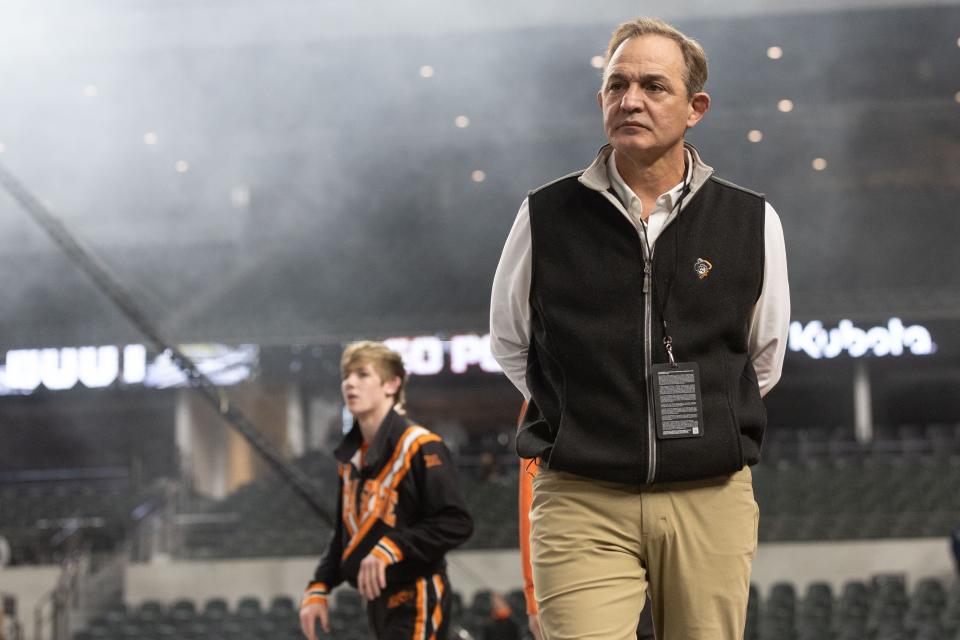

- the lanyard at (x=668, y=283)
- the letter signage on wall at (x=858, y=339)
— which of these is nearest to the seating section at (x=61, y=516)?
the letter signage on wall at (x=858, y=339)

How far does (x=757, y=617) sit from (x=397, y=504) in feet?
18.5

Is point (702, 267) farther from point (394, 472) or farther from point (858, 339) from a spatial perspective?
point (858, 339)

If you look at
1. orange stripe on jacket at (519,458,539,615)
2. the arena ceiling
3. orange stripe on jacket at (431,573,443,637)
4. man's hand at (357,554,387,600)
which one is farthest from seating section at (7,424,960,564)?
orange stripe on jacket at (519,458,539,615)

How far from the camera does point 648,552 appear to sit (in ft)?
5.48

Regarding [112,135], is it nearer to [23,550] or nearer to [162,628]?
[23,550]

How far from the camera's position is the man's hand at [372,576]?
9.26 feet

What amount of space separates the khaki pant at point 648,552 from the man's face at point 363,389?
4.69 feet

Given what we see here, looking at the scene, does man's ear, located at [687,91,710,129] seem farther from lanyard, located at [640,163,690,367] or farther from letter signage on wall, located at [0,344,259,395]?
letter signage on wall, located at [0,344,259,395]

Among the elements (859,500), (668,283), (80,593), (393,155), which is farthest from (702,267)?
(393,155)

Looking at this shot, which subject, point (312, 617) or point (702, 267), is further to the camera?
point (312, 617)

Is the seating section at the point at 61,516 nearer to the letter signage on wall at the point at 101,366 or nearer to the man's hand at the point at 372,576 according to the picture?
the letter signage on wall at the point at 101,366

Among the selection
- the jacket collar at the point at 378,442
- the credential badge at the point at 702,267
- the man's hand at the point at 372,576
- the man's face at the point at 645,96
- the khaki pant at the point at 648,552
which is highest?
the man's face at the point at 645,96

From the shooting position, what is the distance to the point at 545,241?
173 cm

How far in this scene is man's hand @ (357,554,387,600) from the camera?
2.82 meters
